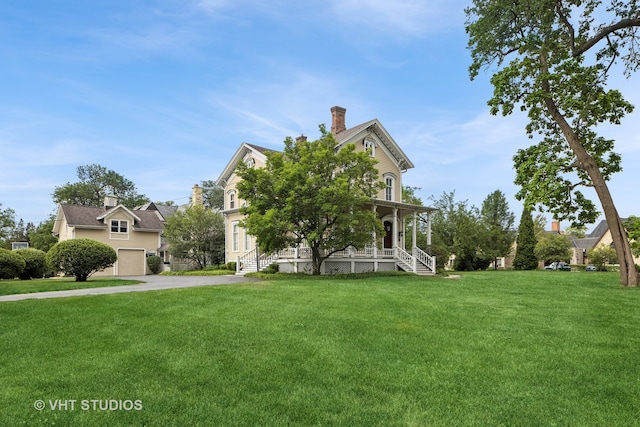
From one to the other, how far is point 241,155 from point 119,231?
1445 centimetres

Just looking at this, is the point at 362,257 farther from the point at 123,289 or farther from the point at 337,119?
the point at 123,289

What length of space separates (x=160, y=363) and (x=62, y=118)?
42.9ft

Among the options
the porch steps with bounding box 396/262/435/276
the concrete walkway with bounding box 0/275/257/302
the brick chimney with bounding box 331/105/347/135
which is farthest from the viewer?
the brick chimney with bounding box 331/105/347/135

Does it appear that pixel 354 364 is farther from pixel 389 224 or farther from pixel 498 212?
pixel 498 212

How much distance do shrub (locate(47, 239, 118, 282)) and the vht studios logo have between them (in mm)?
16637

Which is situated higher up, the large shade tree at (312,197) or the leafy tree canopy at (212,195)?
the leafy tree canopy at (212,195)

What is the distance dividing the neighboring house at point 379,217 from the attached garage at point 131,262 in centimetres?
1148

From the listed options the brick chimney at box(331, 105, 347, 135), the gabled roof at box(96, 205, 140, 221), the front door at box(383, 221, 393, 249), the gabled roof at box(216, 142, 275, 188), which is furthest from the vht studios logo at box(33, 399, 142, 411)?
the gabled roof at box(96, 205, 140, 221)

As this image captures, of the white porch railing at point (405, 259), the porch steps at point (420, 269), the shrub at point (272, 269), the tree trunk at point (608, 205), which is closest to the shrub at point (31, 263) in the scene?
the shrub at point (272, 269)

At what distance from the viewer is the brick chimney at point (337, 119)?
1120 inches

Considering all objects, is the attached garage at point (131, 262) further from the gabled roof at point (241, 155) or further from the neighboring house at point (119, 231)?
the gabled roof at point (241, 155)

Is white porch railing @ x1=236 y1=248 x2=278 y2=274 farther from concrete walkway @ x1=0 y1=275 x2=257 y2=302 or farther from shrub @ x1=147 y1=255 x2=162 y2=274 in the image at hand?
shrub @ x1=147 y1=255 x2=162 y2=274

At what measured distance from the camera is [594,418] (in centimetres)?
428

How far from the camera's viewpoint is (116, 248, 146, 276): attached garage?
36875 mm
